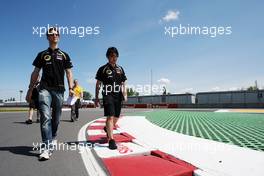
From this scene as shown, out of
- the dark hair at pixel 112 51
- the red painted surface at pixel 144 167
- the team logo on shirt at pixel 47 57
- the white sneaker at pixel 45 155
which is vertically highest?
the dark hair at pixel 112 51

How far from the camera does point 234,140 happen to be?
524cm

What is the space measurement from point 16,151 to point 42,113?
860mm

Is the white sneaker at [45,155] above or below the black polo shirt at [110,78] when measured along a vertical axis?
below

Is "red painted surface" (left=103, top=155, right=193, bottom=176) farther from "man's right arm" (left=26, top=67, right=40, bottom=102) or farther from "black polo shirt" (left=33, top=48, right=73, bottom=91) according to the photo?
"man's right arm" (left=26, top=67, right=40, bottom=102)

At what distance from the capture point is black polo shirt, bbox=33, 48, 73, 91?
13.6 feet

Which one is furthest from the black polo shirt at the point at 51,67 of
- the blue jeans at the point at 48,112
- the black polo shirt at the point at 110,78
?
the black polo shirt at the point at 110,78

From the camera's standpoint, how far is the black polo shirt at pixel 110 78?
15.3ft

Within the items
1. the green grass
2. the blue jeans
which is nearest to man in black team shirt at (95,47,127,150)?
the blue jeans

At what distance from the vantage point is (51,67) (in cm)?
417

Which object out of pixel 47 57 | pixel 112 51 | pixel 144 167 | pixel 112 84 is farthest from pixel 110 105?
pixel 144 167

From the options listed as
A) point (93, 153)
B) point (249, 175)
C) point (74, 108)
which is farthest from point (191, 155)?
point (74, 108)

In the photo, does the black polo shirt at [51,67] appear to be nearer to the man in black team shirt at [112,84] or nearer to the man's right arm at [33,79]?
the man's right arm at [33,79]

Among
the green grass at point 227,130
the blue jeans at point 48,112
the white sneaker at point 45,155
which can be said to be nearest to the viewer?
the white sneaker at point 45,155

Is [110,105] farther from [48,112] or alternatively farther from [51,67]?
[51,67]
